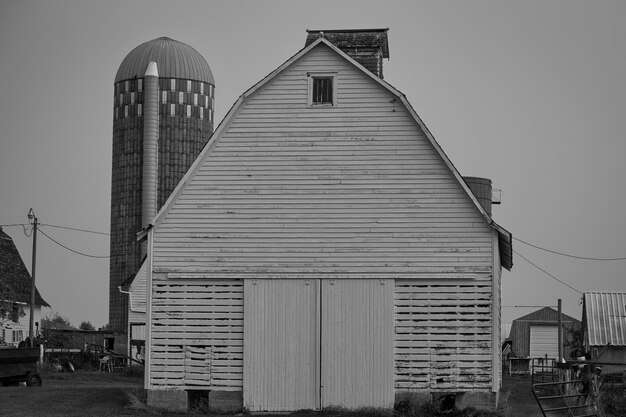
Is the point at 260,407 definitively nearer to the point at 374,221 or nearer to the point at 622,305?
the point at 374,221

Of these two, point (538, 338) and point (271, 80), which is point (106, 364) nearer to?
point (271, 80)

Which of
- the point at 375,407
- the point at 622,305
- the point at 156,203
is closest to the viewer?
the point at 375,407

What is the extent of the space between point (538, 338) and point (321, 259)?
5870cm

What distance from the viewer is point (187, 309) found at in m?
29.6

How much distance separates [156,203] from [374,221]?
45.9 metres

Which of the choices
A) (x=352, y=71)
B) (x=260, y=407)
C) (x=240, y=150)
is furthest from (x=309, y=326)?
(x=352, y=71)

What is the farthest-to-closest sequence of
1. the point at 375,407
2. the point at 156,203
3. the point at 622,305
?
1. the point at 156,203
2. the point at 622,305
3. the point at 375,407

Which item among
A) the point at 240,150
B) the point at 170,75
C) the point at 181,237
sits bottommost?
the point at 181,237

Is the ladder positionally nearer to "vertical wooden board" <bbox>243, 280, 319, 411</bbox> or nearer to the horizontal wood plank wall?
the horizontal wood plank wall

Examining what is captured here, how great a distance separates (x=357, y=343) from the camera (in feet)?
95.7

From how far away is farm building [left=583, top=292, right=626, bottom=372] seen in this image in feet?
186

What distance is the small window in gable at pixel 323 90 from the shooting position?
2973 centimetres

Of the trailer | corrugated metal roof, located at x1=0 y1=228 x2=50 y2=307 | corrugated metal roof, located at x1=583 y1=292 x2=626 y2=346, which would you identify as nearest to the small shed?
corrugated metal roof, located at x1=583 y1=292 x2=626 y2=346

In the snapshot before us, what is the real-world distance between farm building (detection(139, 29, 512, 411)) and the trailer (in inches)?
390
